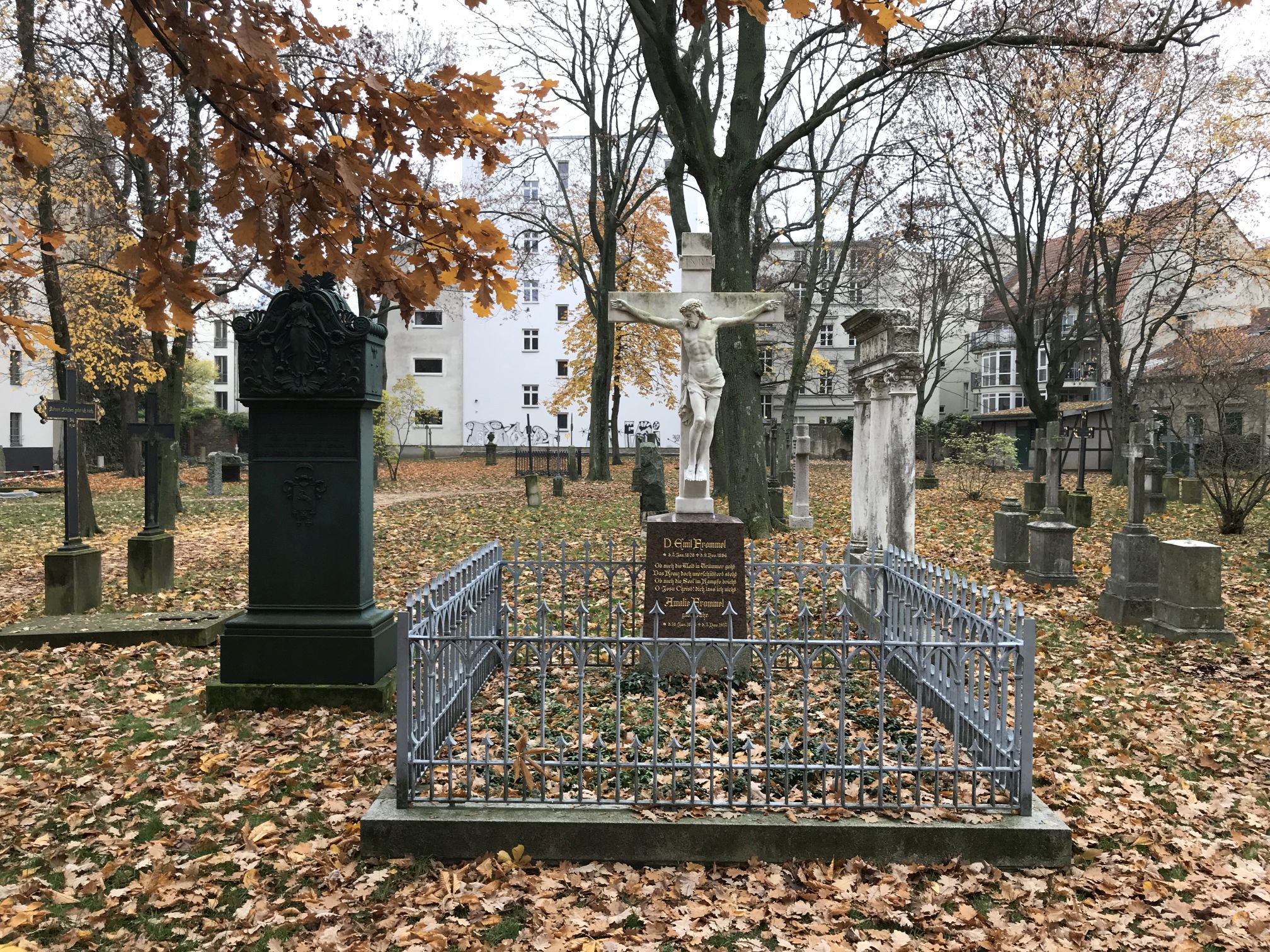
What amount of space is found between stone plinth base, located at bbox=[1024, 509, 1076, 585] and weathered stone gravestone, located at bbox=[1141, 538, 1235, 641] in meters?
2.32

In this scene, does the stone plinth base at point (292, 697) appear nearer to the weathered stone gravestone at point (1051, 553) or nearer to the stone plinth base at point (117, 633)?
the stone plinth base at point (117, 633)

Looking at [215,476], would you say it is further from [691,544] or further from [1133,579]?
[1133,579]

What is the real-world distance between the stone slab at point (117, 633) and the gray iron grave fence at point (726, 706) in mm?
2887

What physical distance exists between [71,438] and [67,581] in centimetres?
203

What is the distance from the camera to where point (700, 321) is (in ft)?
23.6

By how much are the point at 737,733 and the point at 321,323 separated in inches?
159

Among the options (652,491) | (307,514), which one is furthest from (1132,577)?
(307,514)

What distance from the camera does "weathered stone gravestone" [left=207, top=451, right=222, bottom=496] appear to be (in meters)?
22.6

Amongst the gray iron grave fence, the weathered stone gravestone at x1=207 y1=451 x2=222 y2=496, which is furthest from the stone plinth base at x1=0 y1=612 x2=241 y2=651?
the weathered stone gravestone at x1=207 y1=451 x2=222 y2=496

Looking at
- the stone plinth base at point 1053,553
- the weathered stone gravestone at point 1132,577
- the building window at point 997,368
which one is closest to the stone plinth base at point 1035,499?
the stone plinth base at point 1053,553

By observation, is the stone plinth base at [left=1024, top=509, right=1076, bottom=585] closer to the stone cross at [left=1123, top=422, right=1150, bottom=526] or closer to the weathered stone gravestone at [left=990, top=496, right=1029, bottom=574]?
the weathered stone gravestone at [left=990, top=496, right=1029, bottom=574]

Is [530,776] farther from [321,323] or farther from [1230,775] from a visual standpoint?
[1230,775]

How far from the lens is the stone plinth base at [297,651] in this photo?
578cm

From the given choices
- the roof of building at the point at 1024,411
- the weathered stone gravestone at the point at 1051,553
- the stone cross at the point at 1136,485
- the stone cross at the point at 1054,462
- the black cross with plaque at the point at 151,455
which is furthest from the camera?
the roof of building at the point at 1024,411
